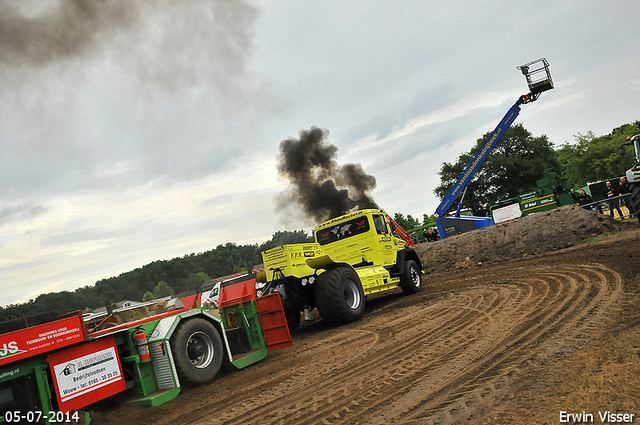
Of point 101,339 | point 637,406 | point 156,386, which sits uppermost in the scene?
point 101,339

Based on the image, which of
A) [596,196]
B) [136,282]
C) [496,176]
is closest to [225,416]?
[596,196]

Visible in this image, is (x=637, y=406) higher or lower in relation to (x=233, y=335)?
lower

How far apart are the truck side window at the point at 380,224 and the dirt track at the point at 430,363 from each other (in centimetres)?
295

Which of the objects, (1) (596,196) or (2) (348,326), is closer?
(2) (348,326)

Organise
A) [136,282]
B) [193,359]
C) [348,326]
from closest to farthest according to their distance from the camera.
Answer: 1. [193,359]
2. [348,326]
3. [136,282]

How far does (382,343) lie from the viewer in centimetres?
733

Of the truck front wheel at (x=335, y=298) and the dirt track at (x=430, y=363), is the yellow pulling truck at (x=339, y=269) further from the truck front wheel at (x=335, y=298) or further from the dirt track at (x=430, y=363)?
the dirt track at (x=430, y=363)

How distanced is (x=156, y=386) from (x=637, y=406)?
5362 millimetres

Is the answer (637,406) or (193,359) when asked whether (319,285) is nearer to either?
(193,359)

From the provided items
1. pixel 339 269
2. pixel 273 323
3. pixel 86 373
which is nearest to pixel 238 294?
pixel 273 323

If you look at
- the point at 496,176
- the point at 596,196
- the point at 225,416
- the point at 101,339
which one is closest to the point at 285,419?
the point at 225,416

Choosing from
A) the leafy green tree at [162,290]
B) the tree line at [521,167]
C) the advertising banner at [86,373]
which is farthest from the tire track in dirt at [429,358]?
the leafy green tree at [162,290]

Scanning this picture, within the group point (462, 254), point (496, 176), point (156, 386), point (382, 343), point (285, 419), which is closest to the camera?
point (285, 419)

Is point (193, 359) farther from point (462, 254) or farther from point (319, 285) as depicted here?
point (462, 254)
